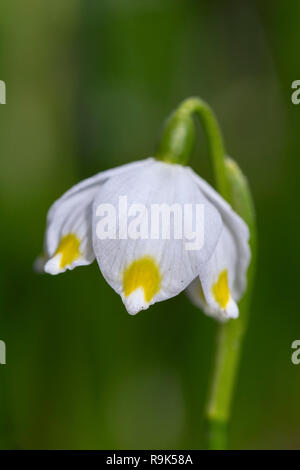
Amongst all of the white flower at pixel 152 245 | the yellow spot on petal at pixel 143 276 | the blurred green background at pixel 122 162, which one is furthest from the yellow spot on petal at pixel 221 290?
the blurred green background at pixel 122 162

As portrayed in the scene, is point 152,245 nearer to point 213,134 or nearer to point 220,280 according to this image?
point 220,280

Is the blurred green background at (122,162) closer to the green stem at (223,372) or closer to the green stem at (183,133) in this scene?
the green stem at (223,372)

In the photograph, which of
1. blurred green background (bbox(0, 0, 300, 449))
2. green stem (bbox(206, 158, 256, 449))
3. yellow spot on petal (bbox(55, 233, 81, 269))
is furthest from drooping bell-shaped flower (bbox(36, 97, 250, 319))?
blurred green background (bbox(0, 0, 300, 449))

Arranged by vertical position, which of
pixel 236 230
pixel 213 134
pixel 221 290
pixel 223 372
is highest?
pixel 213 134

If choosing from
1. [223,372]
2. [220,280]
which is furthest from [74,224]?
[223,372]
